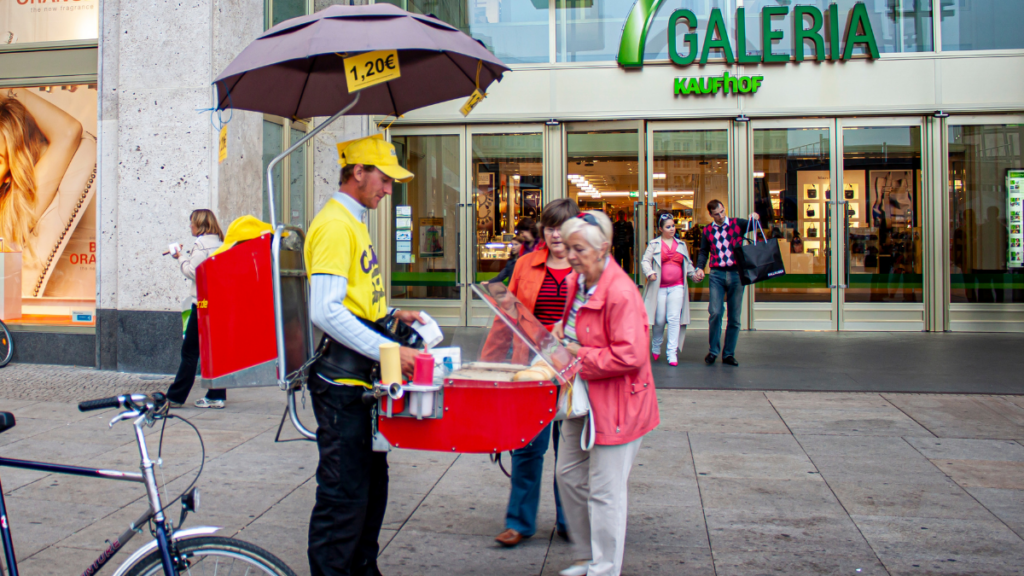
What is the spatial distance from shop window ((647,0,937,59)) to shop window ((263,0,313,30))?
17.7 feet

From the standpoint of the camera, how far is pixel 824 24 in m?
12.0

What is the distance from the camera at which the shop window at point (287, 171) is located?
954cm

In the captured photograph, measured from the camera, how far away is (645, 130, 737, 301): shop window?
12.3m

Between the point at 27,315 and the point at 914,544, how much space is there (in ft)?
31.5

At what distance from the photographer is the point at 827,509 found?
4324 mm

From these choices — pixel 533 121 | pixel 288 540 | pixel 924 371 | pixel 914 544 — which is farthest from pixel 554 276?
pixel 533 121

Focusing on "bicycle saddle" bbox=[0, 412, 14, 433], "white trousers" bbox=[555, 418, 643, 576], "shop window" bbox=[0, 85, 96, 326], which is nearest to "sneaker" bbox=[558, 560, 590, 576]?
"white trousers" bbox=[555, 418, 643, 576]

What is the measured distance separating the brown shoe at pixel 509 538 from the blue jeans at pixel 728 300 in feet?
18.0

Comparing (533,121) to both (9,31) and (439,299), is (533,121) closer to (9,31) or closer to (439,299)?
(439,299)

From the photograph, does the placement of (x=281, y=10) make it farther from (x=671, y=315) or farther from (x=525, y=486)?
(x=525, y=486)

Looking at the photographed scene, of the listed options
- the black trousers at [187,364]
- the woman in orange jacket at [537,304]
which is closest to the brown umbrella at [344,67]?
the woman in orange jacket at [537,304]

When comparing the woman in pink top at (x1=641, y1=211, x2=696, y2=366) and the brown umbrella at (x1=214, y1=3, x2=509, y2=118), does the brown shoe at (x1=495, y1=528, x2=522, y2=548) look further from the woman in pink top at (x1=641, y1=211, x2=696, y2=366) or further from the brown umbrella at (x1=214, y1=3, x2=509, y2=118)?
the woman in pink top at (x1=641, y1=211, x2=696, y2=366)

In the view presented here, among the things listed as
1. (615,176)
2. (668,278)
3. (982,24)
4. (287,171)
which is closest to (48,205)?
(287,171)

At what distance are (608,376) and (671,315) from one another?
5.93 meters
